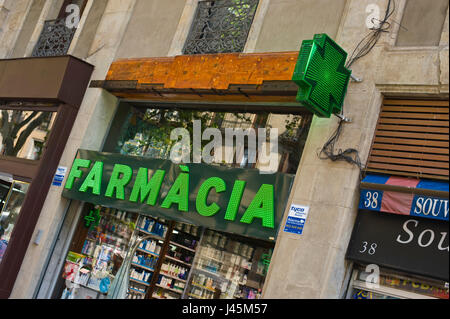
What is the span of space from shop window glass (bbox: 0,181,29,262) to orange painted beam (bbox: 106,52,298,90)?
3108 millimetres

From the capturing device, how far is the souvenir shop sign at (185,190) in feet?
27.8

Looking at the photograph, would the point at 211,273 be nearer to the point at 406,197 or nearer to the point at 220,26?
the point at 406,197

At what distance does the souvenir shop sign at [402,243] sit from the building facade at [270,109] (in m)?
0.03

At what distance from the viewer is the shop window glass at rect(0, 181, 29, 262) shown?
456 inches

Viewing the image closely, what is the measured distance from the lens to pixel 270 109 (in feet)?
31.2

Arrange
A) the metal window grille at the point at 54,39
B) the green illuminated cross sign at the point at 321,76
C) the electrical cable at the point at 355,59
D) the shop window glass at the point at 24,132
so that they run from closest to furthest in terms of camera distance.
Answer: the green illuminated cross sign at the point at 321,76
the electrical cable at the point at 355,59
the shop window glass at the point at 24,132
the metal window grille at the point at 54,39

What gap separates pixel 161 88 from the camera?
1045 cm

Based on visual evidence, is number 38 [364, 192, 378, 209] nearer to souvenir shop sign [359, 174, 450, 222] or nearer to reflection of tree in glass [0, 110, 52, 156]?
→ souvenir shop sign [359, 174, 450, 222]

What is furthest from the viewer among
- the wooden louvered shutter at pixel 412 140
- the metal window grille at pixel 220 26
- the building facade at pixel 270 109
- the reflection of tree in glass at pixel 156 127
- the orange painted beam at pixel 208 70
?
the reflection of tree in glass at pixel 156 127

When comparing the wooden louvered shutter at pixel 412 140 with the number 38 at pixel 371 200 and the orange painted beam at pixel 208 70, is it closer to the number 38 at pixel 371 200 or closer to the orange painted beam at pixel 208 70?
the number 38 at pixel 371 200

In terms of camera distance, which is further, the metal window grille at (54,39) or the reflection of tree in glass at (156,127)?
the metal window grille at (54,39)

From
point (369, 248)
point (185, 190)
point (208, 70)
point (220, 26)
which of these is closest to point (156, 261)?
point (185, 190)

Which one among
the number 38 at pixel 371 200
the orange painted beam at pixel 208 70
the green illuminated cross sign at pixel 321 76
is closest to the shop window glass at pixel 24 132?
the orange painted beam at pixel 208 70
